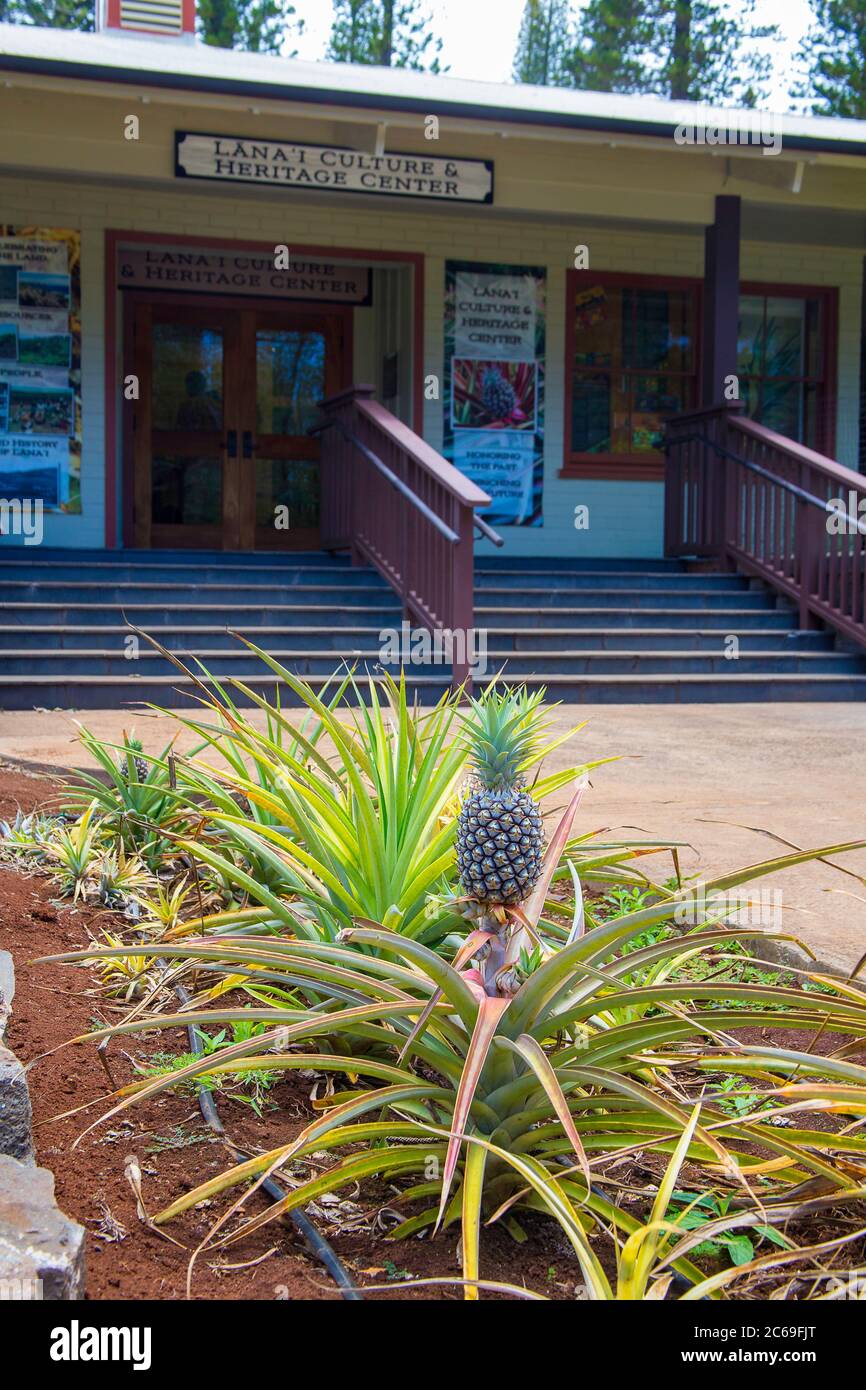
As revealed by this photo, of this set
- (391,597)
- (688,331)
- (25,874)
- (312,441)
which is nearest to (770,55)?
(688,331)

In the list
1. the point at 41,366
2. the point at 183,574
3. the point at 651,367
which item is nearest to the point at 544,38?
the point at 651,367

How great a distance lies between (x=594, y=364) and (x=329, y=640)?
5339 millimetres

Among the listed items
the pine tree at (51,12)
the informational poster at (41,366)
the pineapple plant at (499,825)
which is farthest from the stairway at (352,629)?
the pine tree at (51,12)

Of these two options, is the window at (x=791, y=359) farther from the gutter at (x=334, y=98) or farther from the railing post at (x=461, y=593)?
the railing post at (x=461, y=593)

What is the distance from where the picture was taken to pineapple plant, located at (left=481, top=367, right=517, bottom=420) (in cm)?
1248

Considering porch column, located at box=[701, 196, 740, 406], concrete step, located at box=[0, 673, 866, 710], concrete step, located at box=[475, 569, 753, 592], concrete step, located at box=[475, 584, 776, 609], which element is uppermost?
porch column, located at box=[701, 196, 740, 406]

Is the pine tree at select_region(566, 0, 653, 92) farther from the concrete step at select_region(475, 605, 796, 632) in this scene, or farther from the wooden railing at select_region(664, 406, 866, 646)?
the concrete step at select_region(475, 605, 796, 632)

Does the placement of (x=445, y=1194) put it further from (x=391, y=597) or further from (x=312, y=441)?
(x=312, y=441)

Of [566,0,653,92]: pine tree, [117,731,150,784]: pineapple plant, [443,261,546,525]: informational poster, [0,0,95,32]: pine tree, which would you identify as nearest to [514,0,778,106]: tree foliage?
[566,0,653,92]: pine tree

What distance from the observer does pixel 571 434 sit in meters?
12.7

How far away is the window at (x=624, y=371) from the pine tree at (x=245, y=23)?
17525 millimetres

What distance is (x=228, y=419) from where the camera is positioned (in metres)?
12.8

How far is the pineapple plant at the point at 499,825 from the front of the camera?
1833 millimetres

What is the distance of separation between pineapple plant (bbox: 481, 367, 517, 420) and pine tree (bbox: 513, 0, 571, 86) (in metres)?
24.9
